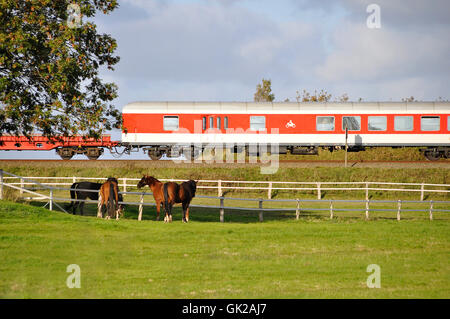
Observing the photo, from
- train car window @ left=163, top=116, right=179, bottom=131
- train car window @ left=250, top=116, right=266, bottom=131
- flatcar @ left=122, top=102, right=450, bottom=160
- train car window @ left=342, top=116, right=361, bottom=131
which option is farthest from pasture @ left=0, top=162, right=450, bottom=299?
train car window @ left=250, top=116, right=266, bottom=131

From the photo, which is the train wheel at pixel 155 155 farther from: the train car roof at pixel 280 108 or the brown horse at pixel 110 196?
the brown horse at pixel 110 196

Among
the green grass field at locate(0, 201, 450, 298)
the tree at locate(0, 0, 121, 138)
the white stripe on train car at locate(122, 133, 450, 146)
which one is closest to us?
the green grass field at locate(0, 201, 450, 298)

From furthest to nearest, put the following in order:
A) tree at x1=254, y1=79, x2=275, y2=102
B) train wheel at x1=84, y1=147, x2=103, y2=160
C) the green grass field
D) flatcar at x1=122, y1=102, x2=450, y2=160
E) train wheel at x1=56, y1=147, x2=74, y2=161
A: tree at x1=254, y1=79, x2=275, y2=102, train wheel at x1=56, y1=147, x2=74, y2=161, train wheel at x1=84, y1=147, x2=103, y2=160, flatcar at x1=122, y1=102, x2=450, y2=160, the green grass field

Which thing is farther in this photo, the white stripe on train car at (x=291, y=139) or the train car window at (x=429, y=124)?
the train car window at (x=429, y=124)

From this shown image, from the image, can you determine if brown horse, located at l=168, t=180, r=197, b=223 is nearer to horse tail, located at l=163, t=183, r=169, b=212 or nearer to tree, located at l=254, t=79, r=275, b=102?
horse tail, located at l=163, t=183, r=169, b=212

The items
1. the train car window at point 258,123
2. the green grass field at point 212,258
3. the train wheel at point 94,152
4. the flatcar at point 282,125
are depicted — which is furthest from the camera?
the train wheel at point 94,152

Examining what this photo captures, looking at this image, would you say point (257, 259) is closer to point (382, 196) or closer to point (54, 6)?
point (54, 6)

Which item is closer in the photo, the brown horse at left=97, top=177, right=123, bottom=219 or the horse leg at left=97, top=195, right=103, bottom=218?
the brown horse at left=97, top=177, right=123, bottom=219

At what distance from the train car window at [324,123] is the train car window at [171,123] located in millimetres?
8715

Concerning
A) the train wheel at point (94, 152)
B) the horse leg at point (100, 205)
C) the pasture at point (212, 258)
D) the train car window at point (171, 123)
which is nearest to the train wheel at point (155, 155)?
the train car window at point (171, 123)

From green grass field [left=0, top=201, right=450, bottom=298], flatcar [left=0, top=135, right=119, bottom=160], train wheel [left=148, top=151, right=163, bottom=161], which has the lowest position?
green grass field [left=0, top=201, right=450, bottom=298]

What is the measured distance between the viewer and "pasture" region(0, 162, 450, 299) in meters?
10.5

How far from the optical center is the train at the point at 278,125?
1318 inches
